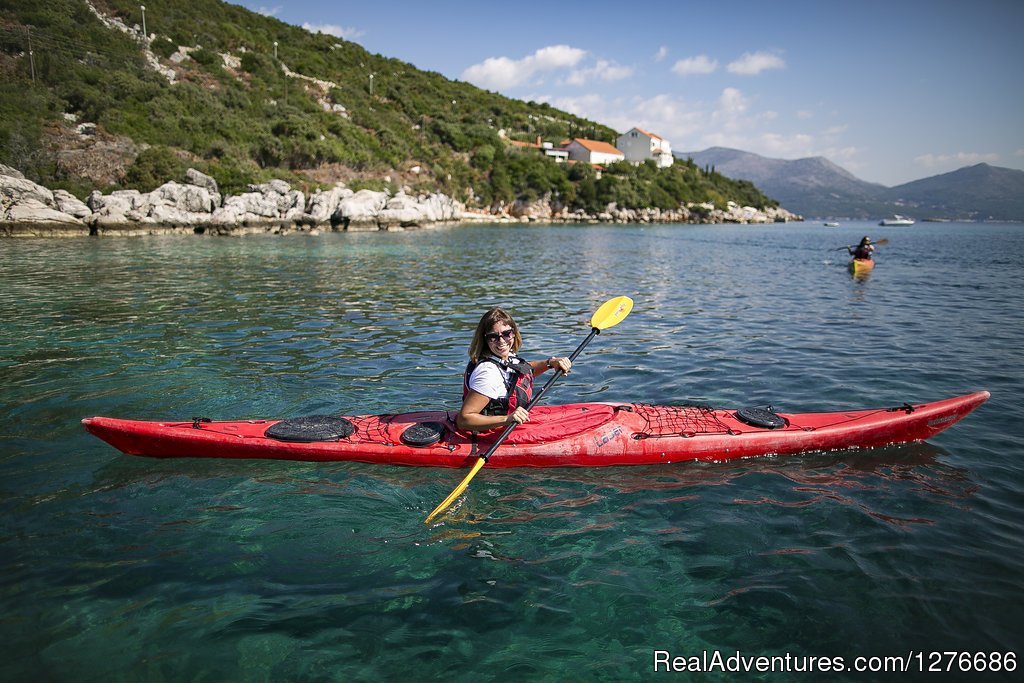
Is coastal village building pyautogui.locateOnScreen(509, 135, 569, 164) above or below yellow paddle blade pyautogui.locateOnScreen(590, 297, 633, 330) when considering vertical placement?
above

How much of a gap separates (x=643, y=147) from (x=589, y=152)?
15729 mm

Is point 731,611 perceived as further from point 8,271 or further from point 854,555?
point 8,271

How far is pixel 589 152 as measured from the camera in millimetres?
88188

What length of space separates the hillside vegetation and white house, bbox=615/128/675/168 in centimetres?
1245

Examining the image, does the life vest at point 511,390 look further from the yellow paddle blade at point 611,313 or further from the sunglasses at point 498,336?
the yellow paddle blade at point 611,313

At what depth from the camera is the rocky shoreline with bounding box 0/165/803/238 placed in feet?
91.8

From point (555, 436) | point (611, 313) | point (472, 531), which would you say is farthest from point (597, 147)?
point (472, 531)

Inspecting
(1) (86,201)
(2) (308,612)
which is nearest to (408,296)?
(2) (308,612)

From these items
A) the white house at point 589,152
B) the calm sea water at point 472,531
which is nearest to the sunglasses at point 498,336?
the calm sea water at point 472,531

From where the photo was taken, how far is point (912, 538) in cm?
414

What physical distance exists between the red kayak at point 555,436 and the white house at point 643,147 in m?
98.0

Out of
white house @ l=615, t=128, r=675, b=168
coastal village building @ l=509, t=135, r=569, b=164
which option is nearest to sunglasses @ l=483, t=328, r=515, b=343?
coastal village building @ l=509, t=135, r=569, b=164

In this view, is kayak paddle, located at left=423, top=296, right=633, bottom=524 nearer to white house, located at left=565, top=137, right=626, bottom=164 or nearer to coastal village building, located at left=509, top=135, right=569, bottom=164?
coastal village building, located at left=509, top=135, right=569, bottom=164

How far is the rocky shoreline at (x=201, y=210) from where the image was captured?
2797cm
